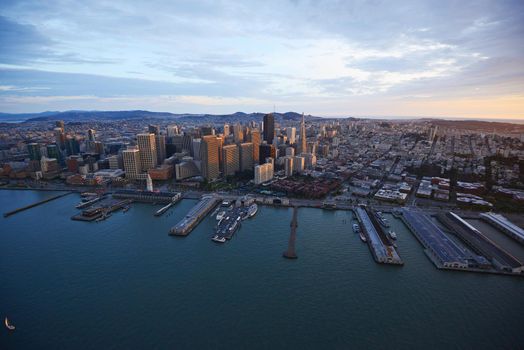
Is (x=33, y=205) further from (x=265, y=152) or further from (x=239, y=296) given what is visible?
(x=265, y=152)

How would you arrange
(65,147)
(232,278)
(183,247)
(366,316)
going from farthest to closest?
(65,147) < (183,247) < (232,278) < (366,316)

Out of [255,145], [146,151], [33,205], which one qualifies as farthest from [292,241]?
[146,151]

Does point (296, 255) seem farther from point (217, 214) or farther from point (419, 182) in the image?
point (419, 182)

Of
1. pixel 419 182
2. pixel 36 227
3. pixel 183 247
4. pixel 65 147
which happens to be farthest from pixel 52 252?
pixel 65 147

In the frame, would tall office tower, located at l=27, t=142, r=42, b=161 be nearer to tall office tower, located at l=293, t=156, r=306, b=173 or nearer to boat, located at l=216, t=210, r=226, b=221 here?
boat, located at l=216, t=210, r=226, b=221

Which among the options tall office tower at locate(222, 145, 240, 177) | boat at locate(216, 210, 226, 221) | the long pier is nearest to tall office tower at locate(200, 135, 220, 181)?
tall office tower at locate(222, 145, 240, 177)

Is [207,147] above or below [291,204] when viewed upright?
above
